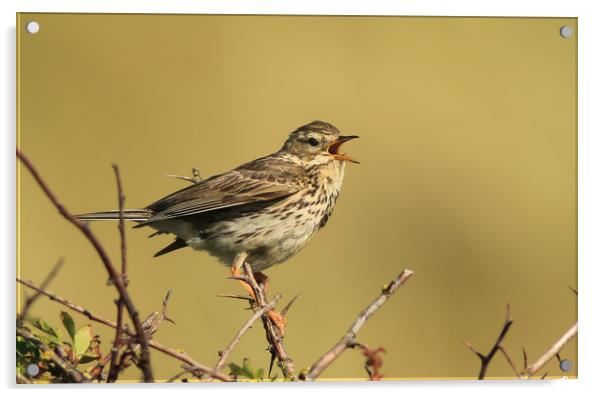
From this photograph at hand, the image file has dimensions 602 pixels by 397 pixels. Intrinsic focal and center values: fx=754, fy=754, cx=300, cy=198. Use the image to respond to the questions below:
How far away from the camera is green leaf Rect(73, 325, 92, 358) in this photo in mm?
2625

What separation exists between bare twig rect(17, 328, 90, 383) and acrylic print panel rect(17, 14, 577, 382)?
1.05m

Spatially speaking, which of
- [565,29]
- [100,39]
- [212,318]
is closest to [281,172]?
[212,318]

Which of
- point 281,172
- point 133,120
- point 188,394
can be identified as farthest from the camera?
point 281,172

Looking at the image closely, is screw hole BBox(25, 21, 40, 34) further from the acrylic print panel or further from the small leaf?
the small leaf

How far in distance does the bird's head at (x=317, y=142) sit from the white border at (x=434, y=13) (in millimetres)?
610

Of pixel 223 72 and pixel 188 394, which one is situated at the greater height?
pixel 223 72

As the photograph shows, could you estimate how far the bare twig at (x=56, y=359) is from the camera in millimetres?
2490

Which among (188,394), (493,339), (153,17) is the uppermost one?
(153,17)

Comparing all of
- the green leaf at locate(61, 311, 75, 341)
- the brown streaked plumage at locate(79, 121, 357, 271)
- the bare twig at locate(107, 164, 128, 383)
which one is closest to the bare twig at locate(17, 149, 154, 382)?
the bare twig at locate(107, 164, 128, 383)

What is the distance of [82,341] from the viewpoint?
2.65 meters

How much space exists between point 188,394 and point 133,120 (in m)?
1.39

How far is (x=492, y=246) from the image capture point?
3896 millimetres

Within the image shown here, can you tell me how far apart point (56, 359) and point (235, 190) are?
1.65m
